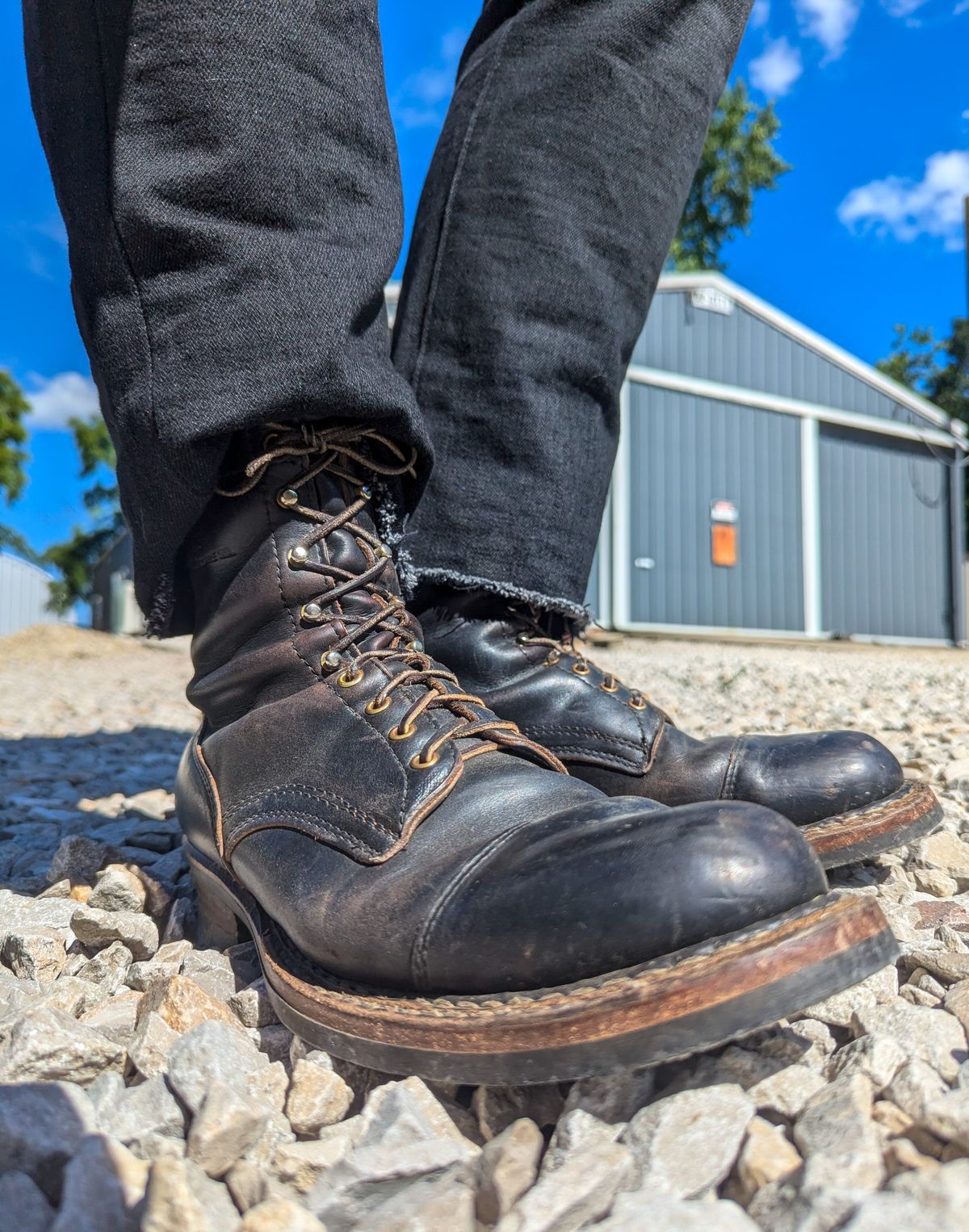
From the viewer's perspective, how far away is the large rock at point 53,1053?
77 centimetres

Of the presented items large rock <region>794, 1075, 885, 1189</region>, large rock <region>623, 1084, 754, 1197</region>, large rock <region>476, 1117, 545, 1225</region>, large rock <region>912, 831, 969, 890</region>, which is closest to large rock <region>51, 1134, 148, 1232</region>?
large rock <region>476, 1117, 545, 1225</region>

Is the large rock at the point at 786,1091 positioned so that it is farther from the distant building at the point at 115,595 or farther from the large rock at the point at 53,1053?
the distant building at the point at 115,595

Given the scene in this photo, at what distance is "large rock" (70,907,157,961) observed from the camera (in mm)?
1105

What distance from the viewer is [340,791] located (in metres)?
0.93

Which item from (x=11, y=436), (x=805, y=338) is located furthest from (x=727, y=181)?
(x=11, y=436)

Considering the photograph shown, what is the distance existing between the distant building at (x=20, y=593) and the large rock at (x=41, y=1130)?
27.1 m

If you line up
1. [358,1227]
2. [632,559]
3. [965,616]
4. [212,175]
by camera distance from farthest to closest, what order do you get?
1. [965,616]
2. [632,559]
3. [212,175]
4. [358,1227]

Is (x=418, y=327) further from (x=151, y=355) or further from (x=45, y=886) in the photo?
(x=45, y=886)

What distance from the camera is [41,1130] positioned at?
69cm

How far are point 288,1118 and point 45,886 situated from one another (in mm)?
816

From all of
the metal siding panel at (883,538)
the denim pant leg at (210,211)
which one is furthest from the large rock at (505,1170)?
the metal siding panel at (883,538)

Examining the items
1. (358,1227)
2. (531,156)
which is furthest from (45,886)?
(531,156)

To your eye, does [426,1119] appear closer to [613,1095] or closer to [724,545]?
[613,1095]

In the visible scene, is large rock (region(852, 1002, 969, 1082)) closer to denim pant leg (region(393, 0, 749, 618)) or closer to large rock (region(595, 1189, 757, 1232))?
large rock (region(595, 1189, 757, 1232))
